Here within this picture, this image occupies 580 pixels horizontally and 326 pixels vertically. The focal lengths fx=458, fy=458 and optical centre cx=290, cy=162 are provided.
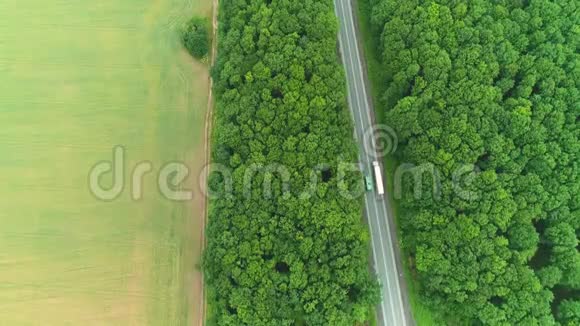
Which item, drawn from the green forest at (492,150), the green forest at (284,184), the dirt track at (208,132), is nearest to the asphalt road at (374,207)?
the green forest at (492,150)

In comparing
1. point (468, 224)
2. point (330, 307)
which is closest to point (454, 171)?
point (468, 224)

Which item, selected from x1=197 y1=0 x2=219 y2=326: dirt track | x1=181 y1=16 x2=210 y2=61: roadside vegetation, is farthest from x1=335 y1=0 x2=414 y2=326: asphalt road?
x1=181 y1=16 x2=210 y2=61: roadside vegetation

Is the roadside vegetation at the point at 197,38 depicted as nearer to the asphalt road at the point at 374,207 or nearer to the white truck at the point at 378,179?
the asphalt road at the point at 374,207

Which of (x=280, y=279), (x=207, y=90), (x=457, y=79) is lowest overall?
(x=280, y=279)

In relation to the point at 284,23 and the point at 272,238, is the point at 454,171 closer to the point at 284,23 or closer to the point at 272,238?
the point at 272,238

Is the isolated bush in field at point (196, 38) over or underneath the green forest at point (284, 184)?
over

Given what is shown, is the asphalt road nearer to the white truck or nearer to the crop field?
the white truck

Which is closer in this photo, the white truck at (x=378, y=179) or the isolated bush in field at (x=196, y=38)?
the white truck at (x=378, y=179)
